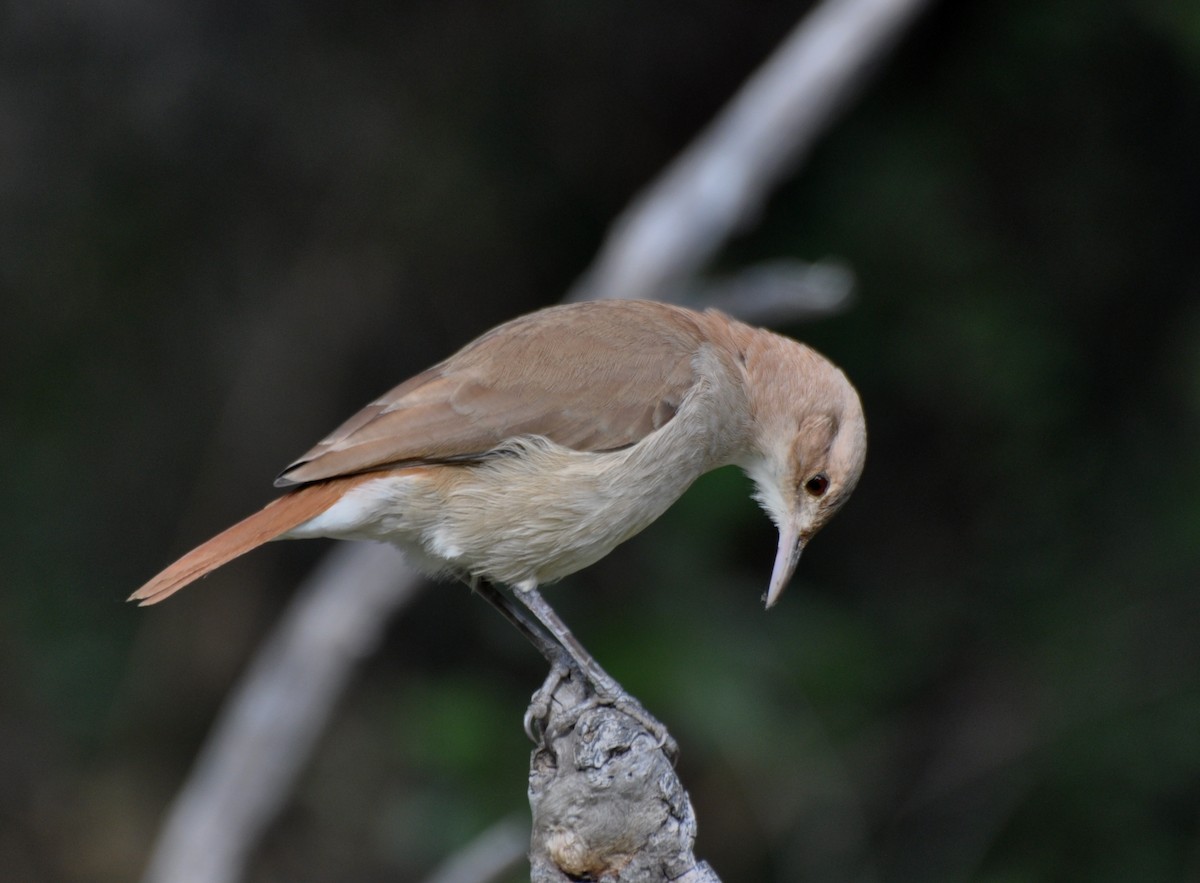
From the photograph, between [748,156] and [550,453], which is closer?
[550,453]

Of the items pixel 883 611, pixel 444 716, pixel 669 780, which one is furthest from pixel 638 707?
pixel 883 611

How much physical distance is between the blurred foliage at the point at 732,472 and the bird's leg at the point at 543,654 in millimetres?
1561

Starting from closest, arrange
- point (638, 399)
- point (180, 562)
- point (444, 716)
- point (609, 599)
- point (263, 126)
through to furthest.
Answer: point (180, 562), point (638, 399), point (444, 716), point (609, 599), point (263, 126)

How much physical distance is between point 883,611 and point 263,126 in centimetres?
364

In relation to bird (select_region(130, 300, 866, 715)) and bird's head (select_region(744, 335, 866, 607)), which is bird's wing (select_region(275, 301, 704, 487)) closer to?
bird (select_region(130, 300, 866, 715))

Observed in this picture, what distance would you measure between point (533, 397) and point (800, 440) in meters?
0.80

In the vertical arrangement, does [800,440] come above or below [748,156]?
below

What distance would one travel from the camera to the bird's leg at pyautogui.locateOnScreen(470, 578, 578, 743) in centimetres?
378

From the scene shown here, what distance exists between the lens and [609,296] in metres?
5.89

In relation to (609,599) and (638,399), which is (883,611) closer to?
(609,599)

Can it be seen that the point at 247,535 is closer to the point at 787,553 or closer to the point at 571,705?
the point at 571,705

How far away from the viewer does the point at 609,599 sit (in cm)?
654

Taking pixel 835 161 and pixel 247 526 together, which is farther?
pixel 835 161

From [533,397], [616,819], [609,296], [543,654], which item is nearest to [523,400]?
[533,397]
